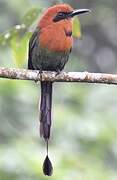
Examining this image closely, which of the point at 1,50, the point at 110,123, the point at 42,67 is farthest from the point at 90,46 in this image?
the point at 42,67

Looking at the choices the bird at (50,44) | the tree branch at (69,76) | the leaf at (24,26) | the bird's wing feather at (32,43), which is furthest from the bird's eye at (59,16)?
the tree branch at (69,76)

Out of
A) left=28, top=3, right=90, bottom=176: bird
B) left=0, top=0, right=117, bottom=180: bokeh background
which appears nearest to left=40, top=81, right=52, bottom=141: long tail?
left=28, top=3, right=90, bottom=176: bird

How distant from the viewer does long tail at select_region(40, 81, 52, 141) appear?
162 inches

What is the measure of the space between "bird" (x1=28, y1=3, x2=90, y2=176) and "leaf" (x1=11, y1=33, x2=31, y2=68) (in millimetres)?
236

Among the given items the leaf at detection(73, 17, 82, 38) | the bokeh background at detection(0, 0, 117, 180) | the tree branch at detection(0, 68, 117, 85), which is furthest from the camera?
the bokeh background at detection(0, 0, 117, 180)

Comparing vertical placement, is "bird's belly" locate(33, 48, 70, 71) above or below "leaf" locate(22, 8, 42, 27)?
below

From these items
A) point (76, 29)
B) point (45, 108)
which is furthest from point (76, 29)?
point (45, 108)

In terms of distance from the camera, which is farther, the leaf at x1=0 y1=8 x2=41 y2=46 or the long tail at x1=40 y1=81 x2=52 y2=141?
the long tail at x1=40 y1=81 x2=52 y2=141

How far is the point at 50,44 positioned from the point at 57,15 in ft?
0.62

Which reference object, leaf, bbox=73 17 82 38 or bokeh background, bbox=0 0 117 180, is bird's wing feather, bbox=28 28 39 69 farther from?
leaf, bbox=73 17 82 38

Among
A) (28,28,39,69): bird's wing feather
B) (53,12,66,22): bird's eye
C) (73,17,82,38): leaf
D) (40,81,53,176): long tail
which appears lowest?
(40,81,53,176): long tail

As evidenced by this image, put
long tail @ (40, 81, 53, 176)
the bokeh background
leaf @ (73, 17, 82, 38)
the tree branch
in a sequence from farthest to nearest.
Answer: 1. the bokeh background
2. long tail @ (40, 81, 53, 176)
3. leaf @ (73, 17, 82, 38)
4. the tree branch

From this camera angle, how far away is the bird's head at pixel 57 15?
4.18 m

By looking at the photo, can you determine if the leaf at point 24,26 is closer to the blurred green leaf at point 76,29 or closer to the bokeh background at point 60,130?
the bokeh background at point 60,130
